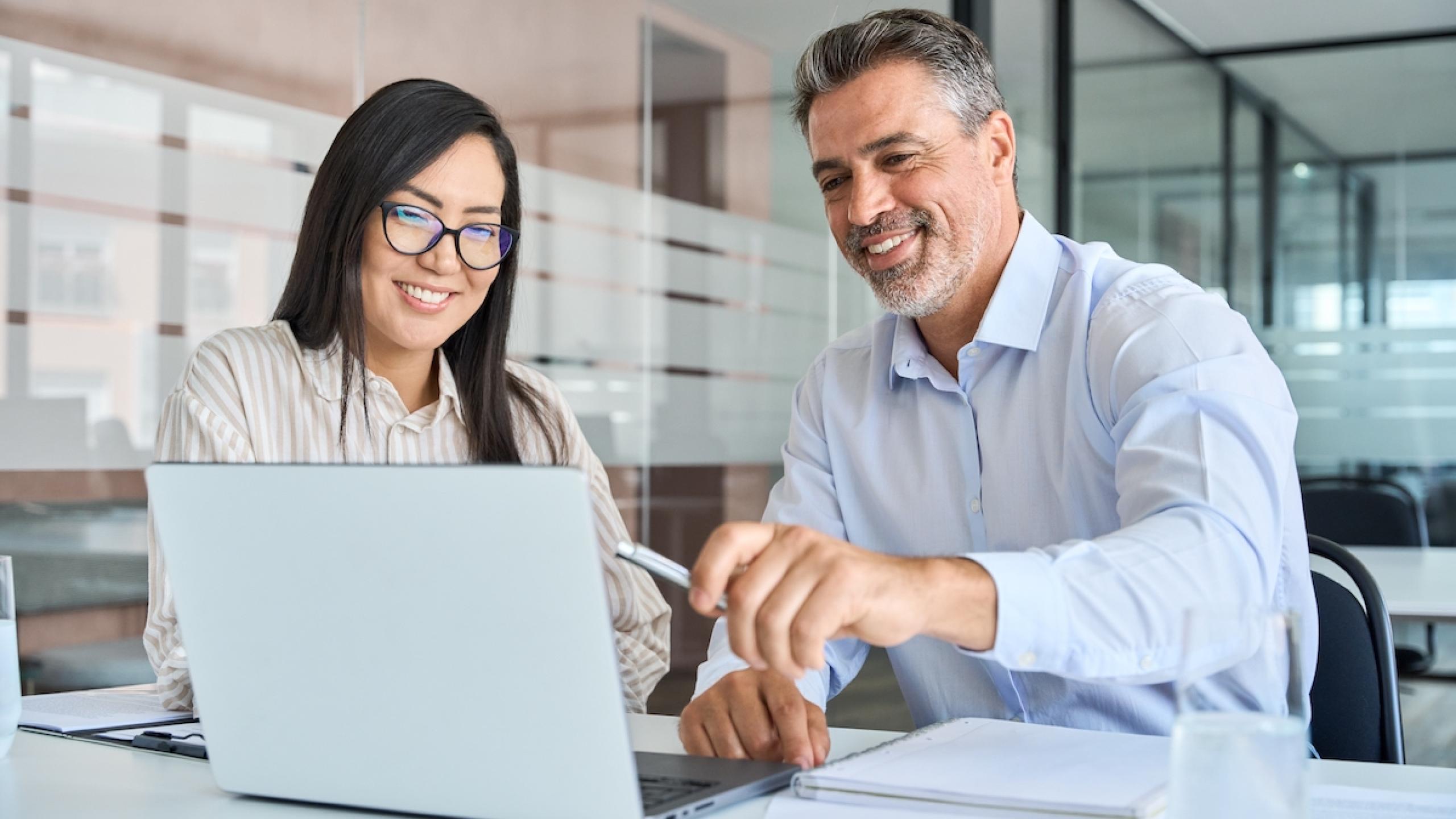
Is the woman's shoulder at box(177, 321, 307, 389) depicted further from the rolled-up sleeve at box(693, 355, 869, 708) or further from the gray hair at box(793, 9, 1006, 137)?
the gray hair at box(793, 9, 1006, 137)

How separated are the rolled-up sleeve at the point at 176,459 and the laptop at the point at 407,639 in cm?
47

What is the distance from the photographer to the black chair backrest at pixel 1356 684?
1529 mm

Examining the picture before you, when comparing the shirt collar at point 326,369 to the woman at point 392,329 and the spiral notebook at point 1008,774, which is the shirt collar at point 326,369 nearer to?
the woman at point 392,329

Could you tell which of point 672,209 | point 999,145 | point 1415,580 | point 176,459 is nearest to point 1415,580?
point 1415,580

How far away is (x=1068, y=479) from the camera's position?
151cm

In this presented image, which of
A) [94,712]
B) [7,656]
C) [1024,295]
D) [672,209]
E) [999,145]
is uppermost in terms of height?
[672,209]

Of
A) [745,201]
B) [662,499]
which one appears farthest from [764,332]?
[662,499]

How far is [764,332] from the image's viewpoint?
13.0 feet

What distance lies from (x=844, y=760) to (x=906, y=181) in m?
0.84

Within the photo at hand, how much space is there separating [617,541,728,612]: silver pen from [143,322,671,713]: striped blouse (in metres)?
0.67

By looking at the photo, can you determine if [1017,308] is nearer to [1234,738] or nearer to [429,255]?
[429,255]

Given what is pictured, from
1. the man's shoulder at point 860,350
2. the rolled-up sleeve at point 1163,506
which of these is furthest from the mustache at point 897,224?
the rolled-up sleeve at point 1163,506

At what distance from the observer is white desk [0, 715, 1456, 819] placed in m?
0.98

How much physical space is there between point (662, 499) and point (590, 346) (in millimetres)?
481
